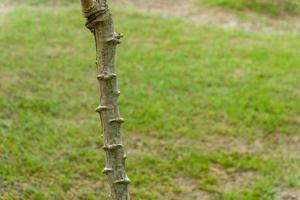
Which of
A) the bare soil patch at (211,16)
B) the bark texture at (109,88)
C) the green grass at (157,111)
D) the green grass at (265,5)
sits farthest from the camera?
the green grass at (265,5)

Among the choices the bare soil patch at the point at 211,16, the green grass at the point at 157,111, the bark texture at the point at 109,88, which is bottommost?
the bark texture at the point at 109,88

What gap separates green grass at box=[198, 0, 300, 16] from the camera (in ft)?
31.3

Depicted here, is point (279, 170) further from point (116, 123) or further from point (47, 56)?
point (47, 56)

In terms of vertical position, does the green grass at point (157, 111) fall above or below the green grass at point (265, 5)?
below

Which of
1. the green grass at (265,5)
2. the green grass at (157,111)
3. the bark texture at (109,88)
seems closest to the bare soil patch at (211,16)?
the green grass at (265,5)

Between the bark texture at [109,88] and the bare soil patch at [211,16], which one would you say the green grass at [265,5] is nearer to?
the bare soil patch at [211,16]

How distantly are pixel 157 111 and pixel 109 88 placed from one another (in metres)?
3.31

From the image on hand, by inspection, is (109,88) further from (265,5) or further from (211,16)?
(265,5)

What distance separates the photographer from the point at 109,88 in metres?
2.19

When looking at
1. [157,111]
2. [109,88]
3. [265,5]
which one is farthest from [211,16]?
[109,88]

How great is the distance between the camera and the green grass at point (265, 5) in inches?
376

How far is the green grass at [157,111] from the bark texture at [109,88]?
1717 mm

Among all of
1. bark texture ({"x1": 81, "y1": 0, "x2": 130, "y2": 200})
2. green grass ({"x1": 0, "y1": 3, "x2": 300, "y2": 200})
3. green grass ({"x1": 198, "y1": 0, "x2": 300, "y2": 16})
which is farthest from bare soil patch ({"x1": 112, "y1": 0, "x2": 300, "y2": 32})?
bark texture ({"x1": 81, "y1": 0, "x2": 130, "y2": 200})

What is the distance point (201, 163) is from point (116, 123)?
250cm
